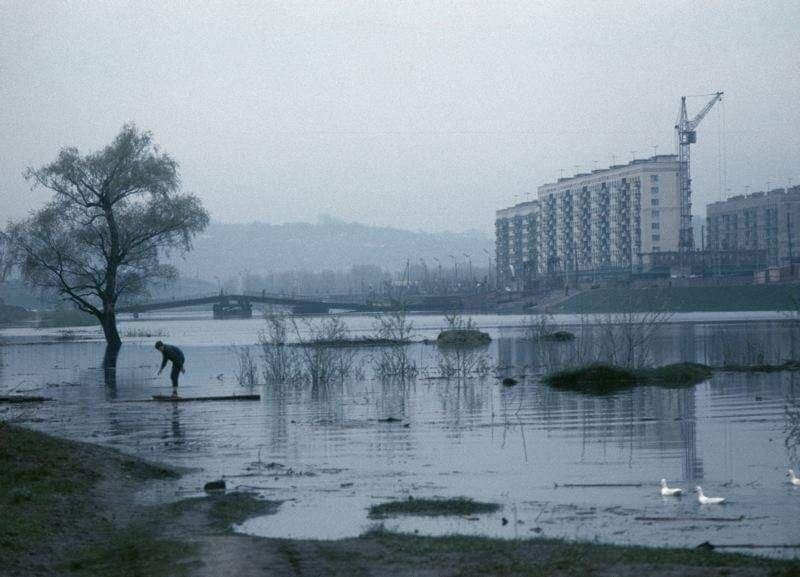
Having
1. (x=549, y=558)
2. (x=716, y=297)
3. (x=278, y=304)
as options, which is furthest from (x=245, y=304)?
(x=549, y=558)

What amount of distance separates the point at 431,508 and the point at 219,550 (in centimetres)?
427

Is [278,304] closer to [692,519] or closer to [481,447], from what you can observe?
[481,447]

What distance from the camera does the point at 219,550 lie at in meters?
12.8

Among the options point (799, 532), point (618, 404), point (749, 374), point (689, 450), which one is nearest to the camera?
point (799, 532)

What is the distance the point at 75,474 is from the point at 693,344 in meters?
52.4

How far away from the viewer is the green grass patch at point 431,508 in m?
16.0

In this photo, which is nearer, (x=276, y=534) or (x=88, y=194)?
(x=276, y=534)

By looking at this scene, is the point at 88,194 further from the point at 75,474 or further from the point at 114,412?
the point at 75,474

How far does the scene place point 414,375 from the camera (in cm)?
4481

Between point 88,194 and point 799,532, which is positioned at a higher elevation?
point 88,194

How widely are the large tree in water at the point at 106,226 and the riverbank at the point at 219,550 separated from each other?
2112 inches

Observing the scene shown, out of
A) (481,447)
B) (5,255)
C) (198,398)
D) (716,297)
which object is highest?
(5,255)

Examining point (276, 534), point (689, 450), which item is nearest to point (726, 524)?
point (276, 534)

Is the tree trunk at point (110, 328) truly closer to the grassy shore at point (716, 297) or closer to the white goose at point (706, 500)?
the white goose at point (706, 500)
